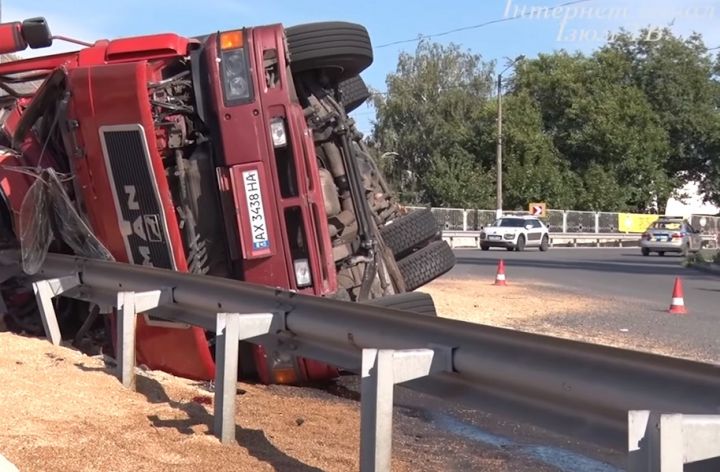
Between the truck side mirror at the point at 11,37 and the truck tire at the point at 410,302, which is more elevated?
the truck side mirror at the point at 11,37

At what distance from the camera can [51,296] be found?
7215mm

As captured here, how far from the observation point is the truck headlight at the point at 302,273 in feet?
21.5

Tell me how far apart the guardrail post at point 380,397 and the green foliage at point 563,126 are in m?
56.2

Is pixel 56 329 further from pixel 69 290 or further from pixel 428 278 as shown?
pixel 428 278

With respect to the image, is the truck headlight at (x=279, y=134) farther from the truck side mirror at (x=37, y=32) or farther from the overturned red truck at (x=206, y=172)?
the truck side mirror at (x=37, y=32)

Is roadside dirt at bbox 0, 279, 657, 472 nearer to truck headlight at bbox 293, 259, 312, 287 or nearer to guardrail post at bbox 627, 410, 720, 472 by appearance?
truck headlight at bbox 293, 259, 312, 287

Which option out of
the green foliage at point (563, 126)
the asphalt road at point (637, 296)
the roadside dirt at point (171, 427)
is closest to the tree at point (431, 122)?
the green foliage at point (563, 126)

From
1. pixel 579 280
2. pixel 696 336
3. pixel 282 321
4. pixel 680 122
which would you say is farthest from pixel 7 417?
pixel 680 122

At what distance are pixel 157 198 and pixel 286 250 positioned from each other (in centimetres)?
91

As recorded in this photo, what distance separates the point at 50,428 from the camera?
477cm

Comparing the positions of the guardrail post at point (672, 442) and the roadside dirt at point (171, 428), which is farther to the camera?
the roadside dirt at point (171, 428)

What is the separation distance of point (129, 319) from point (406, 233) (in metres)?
3.09

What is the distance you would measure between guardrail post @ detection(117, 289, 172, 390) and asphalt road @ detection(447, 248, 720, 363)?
5457 millimetres

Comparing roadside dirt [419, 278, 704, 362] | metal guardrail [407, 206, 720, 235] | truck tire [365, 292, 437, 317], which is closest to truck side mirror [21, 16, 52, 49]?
truck tire [365, 292, 437, 317]
